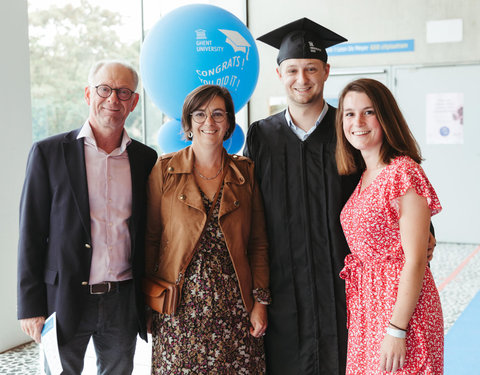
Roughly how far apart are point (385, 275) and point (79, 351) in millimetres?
1216

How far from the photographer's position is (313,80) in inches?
89.7

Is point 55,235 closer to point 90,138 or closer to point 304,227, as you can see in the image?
point 90,138

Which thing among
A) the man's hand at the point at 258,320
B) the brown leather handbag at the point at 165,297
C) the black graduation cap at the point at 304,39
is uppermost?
the black graduation cap at the point at 304,39

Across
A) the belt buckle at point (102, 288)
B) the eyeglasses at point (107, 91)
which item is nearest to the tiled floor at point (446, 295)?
the belt buckle at point (102, 288)

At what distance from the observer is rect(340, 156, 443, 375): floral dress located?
1737 mm

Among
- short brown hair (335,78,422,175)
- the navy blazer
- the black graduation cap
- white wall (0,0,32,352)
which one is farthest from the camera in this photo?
white wall (0,0,32,352)

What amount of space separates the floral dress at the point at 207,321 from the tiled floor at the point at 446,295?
1386 mm

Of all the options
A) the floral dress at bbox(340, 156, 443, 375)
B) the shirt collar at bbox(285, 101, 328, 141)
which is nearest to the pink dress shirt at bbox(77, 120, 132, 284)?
the shirt collar at bbox(285, 101, 328, 141)

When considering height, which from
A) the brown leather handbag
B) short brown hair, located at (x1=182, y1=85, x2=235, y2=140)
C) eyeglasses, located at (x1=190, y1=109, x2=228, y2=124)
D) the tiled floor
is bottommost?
the tiled floor

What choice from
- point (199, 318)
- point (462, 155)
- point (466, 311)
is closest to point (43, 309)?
point (199, 318)

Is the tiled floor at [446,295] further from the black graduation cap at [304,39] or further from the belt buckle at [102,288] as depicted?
the black graduation cap at [304,39]

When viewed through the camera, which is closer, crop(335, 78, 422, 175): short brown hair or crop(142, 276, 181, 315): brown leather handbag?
crop(335, 78, 422, 175): short brown hair

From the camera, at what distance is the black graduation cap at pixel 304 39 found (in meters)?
2.32

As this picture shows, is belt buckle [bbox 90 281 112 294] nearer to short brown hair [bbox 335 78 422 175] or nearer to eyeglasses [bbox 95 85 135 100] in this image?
eyeglasses [bbox 95 85 135 100]
